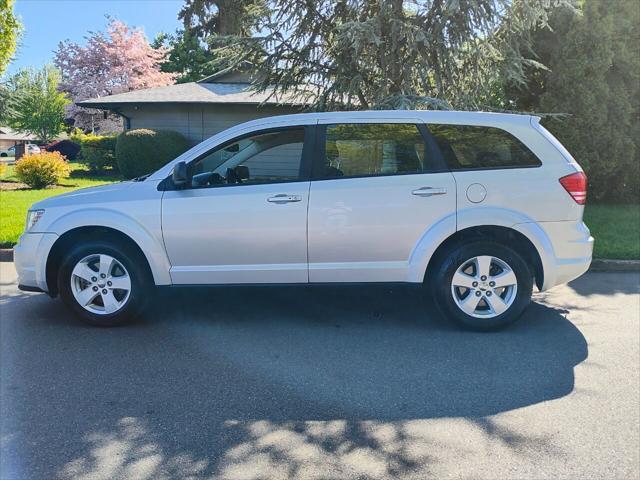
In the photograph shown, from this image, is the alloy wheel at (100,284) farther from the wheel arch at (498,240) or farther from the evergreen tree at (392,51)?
the evergreen tree at (392,51)

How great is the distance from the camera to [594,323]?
5.36 m

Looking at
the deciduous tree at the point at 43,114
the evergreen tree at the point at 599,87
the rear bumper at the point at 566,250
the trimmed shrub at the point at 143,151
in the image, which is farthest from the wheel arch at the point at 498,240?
the deciduous tree at the point at 43,114

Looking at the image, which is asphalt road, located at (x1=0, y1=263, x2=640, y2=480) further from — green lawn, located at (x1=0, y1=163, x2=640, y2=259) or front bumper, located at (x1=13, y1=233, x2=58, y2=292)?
green lawn, located at (x1=0, y1=163, x2=640, y2=259)

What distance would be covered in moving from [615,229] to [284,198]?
7.31m

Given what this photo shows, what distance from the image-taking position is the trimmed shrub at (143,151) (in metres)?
16.0

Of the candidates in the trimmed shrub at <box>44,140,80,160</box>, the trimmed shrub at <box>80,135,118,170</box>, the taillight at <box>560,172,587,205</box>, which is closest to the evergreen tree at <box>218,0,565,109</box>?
the taillight at <box>560,172,587,205</box>

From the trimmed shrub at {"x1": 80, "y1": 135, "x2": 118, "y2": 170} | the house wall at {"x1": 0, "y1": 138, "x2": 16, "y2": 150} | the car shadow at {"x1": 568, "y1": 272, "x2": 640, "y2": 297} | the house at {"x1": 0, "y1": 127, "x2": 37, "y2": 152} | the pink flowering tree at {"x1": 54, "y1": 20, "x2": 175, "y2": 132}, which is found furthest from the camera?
the house wall at {"x1": 0, "y1": 138, "x2": 16, "y2": 150}

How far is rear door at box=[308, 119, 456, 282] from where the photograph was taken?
4797 mm

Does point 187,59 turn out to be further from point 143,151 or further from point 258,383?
point 258,383

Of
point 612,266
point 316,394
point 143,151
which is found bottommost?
point 316,394

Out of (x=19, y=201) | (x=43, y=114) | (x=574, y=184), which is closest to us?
(x=574, y=184)

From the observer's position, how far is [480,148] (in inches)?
195

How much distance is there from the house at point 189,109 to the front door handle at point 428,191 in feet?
39.4

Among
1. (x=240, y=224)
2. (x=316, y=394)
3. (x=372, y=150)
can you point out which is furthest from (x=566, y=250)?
(x=240, y=224)
